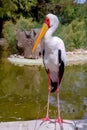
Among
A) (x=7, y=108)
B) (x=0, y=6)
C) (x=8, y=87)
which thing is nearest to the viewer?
(x=7, y=108)

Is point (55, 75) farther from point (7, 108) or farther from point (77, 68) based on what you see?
point (77, 68)

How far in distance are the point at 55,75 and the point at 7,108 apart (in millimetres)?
1835

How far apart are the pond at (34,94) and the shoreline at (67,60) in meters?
0.59

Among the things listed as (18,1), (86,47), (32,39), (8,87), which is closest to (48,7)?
(18,1)

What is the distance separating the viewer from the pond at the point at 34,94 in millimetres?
6109

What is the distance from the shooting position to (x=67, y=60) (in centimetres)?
1166

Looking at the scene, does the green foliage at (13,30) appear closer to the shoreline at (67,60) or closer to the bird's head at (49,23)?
the shoreline at (67,60)

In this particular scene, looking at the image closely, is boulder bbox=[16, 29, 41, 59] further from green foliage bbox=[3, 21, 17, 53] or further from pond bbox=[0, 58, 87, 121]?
pond bbox=[0, 58, 87, 121]

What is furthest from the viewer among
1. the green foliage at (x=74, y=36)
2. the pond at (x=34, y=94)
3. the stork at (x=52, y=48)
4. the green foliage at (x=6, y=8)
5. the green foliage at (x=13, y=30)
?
the green foliage at (x=6, y=8)

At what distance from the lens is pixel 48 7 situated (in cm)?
1836

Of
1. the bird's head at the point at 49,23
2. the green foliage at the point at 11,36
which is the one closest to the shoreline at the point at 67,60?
the green foliage at the point at 11,36

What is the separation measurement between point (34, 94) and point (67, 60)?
443 centimetres

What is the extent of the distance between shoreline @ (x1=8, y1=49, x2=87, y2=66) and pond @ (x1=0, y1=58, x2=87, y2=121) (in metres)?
0.59

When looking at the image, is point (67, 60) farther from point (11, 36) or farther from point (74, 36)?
point (11, 36)
